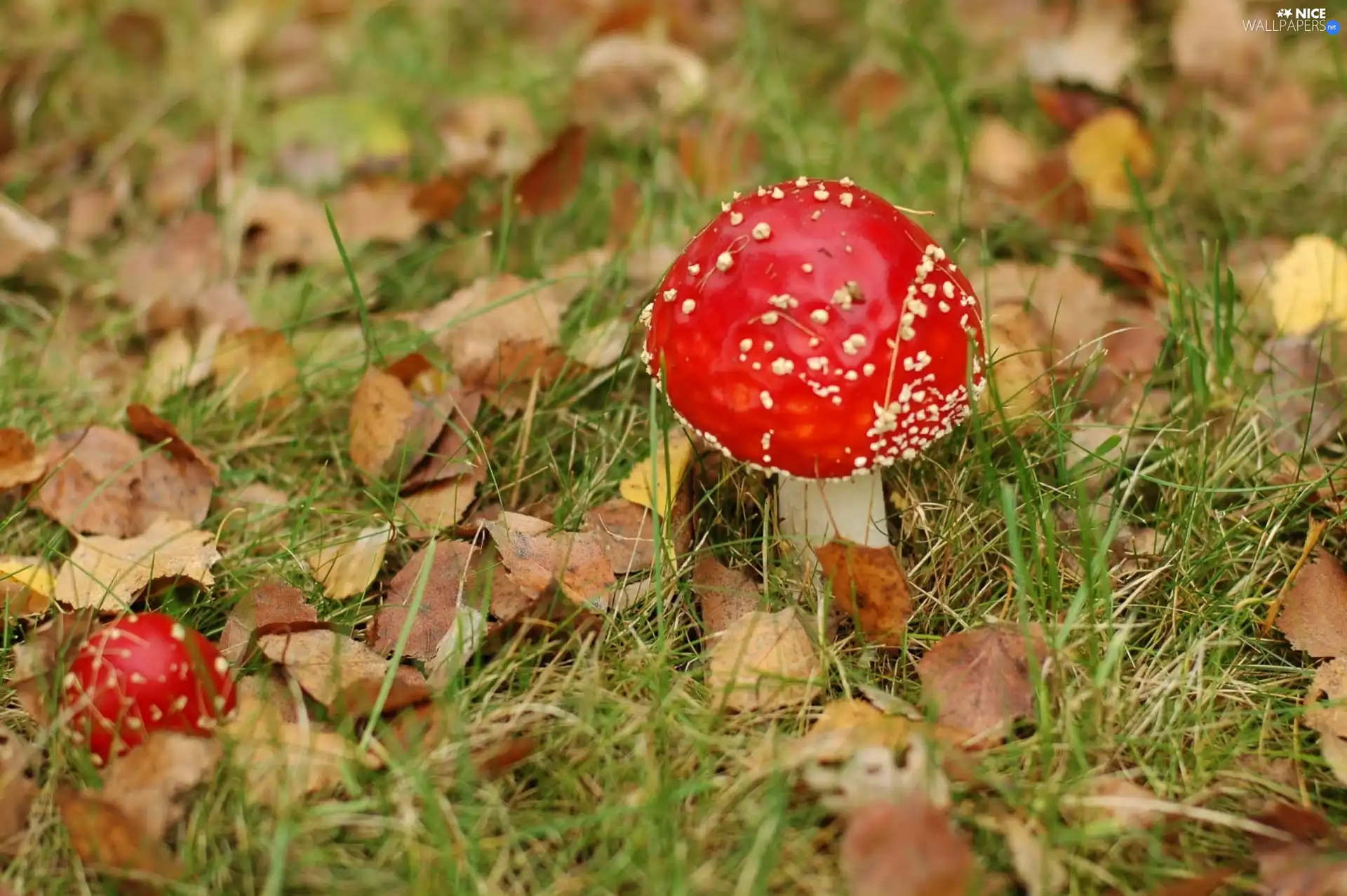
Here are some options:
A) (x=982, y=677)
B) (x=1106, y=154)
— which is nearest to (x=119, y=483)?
(x=982, y=677)

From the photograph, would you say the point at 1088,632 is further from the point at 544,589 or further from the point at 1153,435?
the point at 544,589

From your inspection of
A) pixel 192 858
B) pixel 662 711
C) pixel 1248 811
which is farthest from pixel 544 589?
pixel 1248 811

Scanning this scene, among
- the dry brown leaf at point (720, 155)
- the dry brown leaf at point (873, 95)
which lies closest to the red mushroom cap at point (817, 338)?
the dry brown leaf at point (720, 155)

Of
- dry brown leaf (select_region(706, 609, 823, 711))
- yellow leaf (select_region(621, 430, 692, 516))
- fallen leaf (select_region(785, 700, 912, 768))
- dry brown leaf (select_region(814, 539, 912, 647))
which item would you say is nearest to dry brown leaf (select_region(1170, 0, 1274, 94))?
yellow leaf (select_region(621, 430, 692, 516))

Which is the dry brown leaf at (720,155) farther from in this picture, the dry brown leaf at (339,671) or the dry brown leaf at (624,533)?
the dry brown leaf at (339,671)

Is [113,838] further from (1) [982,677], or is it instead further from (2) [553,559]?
(1) [982,677]

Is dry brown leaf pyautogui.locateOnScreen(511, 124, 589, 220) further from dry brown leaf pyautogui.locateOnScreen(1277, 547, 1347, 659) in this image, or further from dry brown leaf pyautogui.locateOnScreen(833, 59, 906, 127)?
dry brown leaf pyautogui.locateOnScreen(1277, 547, 1347, 659)
